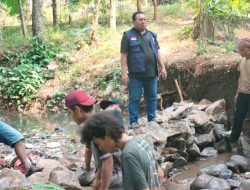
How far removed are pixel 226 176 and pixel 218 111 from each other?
2.86 metres

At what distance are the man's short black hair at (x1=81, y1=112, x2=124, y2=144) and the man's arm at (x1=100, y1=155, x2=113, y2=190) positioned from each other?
0.62m

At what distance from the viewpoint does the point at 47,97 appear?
1280cm

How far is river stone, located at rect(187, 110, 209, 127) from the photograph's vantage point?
8.09 meters

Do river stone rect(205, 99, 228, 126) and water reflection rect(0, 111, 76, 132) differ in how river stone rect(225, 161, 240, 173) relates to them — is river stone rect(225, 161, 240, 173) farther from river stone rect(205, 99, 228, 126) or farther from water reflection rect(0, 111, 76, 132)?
water reflection rect(0, 111, 76, 132)

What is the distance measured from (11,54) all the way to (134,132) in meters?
9.24

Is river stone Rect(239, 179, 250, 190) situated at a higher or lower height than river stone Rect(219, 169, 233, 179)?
higher

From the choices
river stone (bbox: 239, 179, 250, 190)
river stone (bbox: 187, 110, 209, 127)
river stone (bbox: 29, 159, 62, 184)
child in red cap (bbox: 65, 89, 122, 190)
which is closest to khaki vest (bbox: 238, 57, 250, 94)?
river stone (bbox: 187, 110, 209, 127)

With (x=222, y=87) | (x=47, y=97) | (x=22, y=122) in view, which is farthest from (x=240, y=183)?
(x=47, y=97)

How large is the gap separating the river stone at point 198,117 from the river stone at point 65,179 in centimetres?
391

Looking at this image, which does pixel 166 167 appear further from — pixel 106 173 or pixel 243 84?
pixel 106 173

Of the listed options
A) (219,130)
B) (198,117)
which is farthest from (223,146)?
(198,117)

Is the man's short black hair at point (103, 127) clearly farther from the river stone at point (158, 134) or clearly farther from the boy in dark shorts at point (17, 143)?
the river stone at point (158, 134)

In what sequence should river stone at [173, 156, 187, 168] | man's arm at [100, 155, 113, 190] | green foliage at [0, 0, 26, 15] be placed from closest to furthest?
man's arm at [100, 155, 113, 190] → river stone at [173, 156, 187, 168] → green foliage at [0, 0, 26, 15]

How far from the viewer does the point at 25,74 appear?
13.4m
